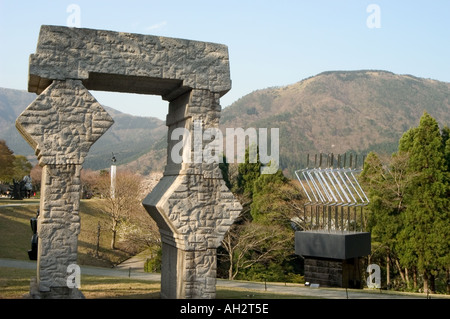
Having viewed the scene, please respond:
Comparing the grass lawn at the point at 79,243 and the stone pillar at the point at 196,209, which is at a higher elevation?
the stone pillar at the point at 196,209

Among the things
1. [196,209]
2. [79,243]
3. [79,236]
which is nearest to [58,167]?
[196,209]

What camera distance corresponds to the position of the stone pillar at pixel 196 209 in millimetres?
7984

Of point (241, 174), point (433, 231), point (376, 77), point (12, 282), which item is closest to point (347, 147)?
point (376, 77)

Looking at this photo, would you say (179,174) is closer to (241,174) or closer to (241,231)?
(241,231)

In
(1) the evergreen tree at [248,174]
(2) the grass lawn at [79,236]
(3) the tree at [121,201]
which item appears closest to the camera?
(2) the grass lawn at [79,236]

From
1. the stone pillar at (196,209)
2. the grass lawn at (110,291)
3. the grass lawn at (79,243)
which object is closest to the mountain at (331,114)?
the grass lawn at (79,243)

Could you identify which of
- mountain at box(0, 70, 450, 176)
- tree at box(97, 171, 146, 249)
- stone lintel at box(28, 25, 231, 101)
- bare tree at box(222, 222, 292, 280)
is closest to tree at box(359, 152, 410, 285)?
bare tree at box(222, 222, 292, 280)

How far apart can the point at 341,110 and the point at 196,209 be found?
10955 centimetres

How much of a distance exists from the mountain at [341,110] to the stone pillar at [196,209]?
207ft

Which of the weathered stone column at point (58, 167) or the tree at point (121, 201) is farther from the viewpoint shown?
the tree at point (121, 201)

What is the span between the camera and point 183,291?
797 centimetres

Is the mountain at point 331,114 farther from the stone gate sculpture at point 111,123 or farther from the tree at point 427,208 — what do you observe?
the stone gate sculpture at point 111,123
